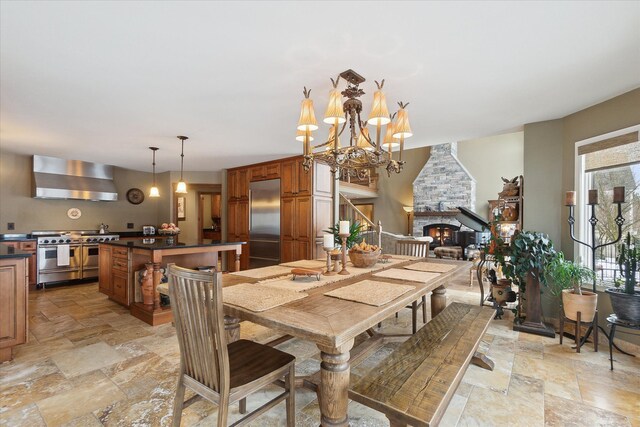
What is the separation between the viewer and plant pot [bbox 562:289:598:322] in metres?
2.69

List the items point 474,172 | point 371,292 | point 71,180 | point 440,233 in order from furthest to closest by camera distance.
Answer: point 474,172 → point 440,233 → point 71,180 → point 371,292

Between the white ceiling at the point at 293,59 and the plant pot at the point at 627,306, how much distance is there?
1.74 m

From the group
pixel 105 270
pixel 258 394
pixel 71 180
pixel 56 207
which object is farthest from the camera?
pixel 56 207

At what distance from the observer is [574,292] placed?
2.83 meters

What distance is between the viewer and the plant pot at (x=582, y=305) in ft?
8.82

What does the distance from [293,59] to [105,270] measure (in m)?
4.19

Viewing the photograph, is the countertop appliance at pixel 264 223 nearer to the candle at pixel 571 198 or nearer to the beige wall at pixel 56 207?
the beige wall at pixel 56 207

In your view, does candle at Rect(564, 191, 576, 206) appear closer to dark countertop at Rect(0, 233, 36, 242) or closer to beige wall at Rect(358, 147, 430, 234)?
dark countertop at Rect(0, 233, 36, 242)

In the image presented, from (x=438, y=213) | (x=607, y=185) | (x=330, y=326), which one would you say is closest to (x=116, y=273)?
(x=330, y=326)

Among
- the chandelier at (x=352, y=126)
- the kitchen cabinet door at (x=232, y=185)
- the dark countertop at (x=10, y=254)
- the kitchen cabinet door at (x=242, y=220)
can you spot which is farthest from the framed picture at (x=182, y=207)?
the chandelier at (x=352, y=126)

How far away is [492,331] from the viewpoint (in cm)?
321

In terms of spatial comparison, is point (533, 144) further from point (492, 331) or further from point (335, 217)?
point (335, 217)

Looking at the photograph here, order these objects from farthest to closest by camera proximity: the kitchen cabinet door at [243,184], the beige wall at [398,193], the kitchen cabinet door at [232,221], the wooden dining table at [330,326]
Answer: the beige wall at [398,193]
the kitchen cabinet door at [232,221]
the kitchen cabinet door at [243,184]
the wooden dining table at [330,326]

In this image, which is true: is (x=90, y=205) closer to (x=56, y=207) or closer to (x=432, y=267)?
(x=56, y=207)
